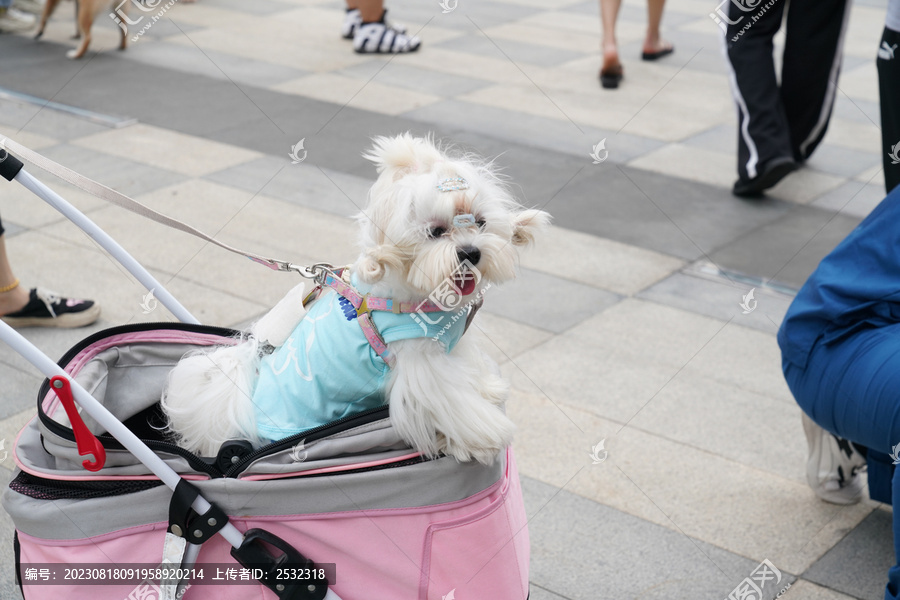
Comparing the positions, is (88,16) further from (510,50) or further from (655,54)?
(655,54)

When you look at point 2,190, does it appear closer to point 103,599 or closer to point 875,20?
point 103,599

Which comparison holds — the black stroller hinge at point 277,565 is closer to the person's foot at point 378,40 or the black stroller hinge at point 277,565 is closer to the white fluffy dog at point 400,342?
the white fluffy dog at point 400,342

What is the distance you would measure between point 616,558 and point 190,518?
4.70 ft

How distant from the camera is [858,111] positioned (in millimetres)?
7871

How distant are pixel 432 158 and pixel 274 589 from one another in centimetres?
104

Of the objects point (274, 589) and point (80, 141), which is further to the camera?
point (80, 141)

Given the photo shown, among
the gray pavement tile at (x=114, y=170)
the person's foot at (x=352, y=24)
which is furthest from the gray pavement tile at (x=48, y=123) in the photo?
the person's foot at (x=352, y=24)

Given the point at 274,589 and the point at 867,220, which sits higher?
the point at 867,220

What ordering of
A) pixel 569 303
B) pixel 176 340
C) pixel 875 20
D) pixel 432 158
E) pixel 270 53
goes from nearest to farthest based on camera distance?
1. pixel 432 158
2. pixel 176 340
3. pixel 569 303
4. pixel 270 53
5. pixel 875 20

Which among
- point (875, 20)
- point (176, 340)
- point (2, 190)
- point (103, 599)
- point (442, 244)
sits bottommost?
point (875, 20)

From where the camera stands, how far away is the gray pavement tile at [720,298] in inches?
177

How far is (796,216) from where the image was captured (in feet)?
18.8

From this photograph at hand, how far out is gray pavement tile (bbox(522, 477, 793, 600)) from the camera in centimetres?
274

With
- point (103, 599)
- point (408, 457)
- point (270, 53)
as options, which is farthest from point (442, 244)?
point (270, 53)
